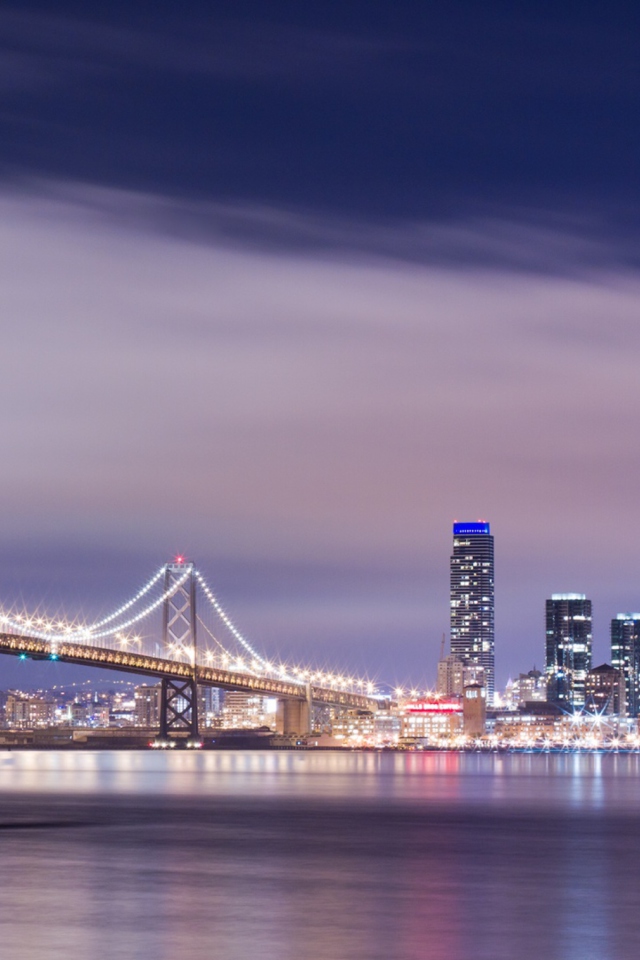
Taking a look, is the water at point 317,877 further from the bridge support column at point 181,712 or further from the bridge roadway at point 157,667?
the bridge support column at point 181,712

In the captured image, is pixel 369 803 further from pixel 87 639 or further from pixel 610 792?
pixel 87 639

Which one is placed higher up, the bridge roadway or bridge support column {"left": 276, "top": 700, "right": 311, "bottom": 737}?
the bridge roadway

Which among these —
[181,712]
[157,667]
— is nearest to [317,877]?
[157,667]

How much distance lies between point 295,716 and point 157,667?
129 feet

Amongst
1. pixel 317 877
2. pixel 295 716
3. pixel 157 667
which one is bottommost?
pixel 295 716

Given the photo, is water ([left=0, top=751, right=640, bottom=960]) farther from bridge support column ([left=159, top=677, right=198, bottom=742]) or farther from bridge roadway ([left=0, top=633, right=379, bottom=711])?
bridge support column ([left=159, top=677, right=198, bottom=742])

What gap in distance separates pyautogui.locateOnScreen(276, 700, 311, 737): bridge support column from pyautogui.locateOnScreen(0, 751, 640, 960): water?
11401 centimetres

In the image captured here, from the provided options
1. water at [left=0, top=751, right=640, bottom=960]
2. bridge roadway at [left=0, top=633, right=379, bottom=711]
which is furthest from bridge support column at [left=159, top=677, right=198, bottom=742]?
water at [left=0, top=751, right=640, bottom=960]

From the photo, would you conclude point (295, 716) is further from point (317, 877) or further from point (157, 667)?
point (317, 877)

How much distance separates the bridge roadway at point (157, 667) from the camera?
128 metres

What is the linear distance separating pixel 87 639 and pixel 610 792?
72790mm

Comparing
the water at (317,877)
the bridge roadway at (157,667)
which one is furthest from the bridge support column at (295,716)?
the water at (317,877)

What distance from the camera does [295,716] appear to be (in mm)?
180875

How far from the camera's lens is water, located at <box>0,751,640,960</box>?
2234cm
